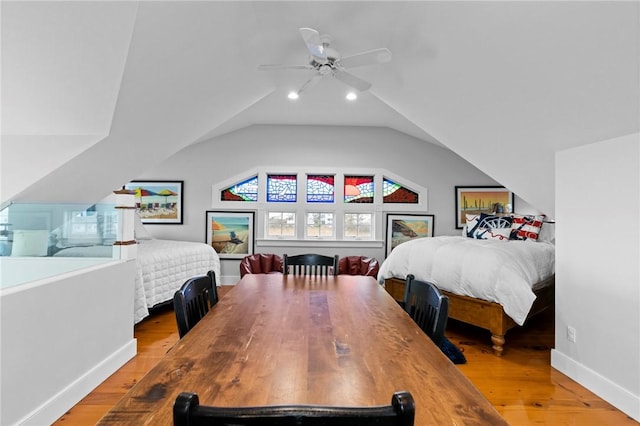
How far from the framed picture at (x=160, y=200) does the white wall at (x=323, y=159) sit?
0.34 ft

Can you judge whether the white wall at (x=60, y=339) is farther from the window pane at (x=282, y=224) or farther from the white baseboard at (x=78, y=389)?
the window pane at (x=282, y=224)

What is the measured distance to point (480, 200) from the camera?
4.86 m

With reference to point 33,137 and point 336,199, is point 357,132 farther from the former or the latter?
point 33,137

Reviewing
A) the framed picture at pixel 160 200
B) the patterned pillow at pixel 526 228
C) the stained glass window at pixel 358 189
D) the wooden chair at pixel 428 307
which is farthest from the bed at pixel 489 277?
the framed picture at pixel 160 200

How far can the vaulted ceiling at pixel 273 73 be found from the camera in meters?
1.46

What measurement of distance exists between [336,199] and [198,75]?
9.90 feet

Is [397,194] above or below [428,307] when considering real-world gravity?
above

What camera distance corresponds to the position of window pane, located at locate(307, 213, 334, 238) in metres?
4.95

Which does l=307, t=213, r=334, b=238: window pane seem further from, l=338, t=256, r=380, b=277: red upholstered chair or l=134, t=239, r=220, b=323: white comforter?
l=134, t=239, r=220, b=323: white comforter

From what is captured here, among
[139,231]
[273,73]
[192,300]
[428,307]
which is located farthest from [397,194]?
[192,300]

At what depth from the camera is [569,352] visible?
2.27 m

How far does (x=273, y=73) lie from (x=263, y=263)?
106 inches

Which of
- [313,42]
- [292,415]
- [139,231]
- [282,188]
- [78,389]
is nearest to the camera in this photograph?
[292,415]

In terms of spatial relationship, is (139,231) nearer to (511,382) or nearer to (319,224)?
(319,224)
